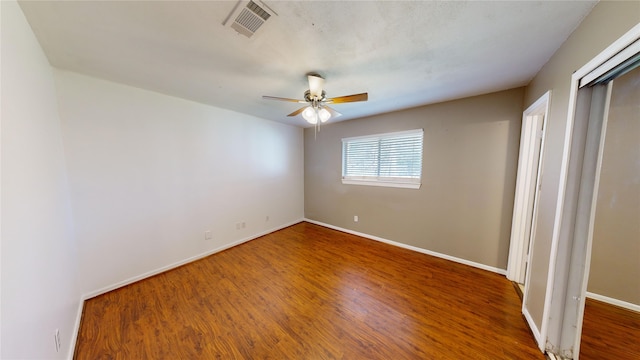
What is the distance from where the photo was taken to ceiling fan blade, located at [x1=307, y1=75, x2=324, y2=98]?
6.03ft

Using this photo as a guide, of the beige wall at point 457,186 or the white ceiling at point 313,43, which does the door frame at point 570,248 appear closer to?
the white ceiling at point 313,43

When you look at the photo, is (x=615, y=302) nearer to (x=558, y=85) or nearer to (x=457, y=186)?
(x=457, y=186)

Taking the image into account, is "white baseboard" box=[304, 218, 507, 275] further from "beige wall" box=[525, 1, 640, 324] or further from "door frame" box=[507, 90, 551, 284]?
"beige wall" box=[525, 1, 640, 324]

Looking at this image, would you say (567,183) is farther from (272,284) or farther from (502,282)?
(272,284)

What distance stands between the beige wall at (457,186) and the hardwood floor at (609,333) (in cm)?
75

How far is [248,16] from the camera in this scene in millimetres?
1174

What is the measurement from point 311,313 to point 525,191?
2.74 metres

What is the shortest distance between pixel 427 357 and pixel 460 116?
2.76 metres

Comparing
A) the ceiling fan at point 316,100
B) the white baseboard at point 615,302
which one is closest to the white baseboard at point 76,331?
the ceiling fan at point 316,100

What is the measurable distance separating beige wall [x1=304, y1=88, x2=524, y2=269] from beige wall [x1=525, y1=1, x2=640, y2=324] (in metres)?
0.61

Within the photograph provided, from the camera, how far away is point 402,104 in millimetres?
2834

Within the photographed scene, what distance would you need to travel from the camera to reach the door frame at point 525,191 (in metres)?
2.05

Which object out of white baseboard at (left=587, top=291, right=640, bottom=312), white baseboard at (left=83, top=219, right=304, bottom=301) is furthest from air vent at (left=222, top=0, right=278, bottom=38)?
white baseboard at (left=587, top=291, right=640, bottom=312)

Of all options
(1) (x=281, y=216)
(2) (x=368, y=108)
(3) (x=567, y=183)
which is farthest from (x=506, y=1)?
(1) (x=281, y=216)
